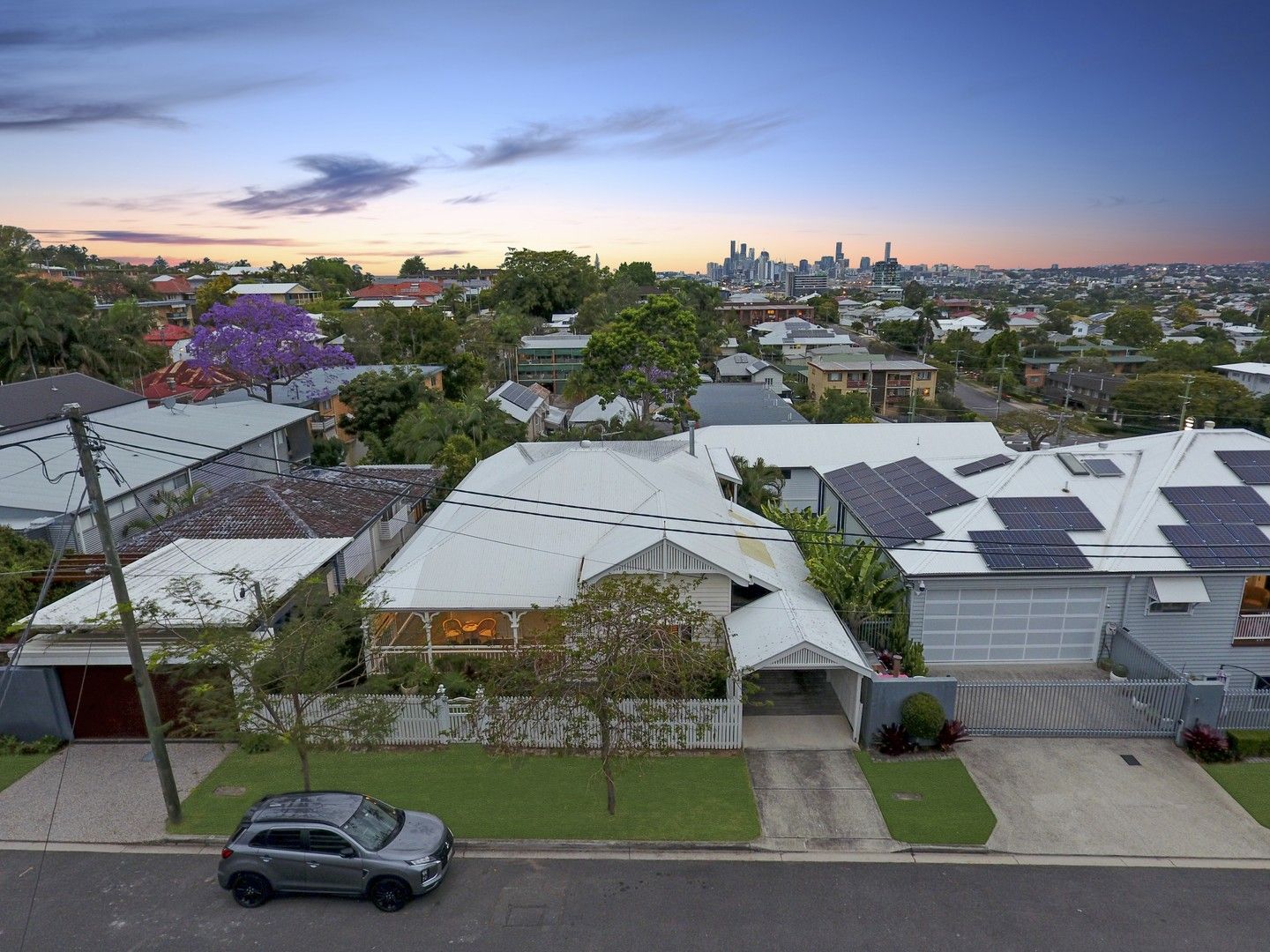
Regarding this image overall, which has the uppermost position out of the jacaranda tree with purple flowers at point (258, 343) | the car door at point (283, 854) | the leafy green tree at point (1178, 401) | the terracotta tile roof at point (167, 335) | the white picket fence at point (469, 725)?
the jacaranda tree with purple flowers at point (258, 343)

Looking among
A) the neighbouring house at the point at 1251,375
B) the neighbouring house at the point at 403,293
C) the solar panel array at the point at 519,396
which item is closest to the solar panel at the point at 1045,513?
the solar panel array at the point at 519,396

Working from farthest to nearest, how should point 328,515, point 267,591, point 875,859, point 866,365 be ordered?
point 866,365 → point 328,515 → point 267,591 → point 875,859

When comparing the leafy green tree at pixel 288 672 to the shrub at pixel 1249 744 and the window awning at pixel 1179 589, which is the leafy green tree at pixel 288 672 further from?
the window awning at pixel 1179 589

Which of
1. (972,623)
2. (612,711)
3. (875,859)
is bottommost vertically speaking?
(875,859)

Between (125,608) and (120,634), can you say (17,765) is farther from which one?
(125,608)

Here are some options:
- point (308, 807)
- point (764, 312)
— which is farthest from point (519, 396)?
point (764, 312)

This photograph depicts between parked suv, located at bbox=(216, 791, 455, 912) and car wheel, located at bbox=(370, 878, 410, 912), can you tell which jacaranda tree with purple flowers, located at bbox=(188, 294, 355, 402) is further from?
car wheel, located at bbox=(370, 878, 410, 912)

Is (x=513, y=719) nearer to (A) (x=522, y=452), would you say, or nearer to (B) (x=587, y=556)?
(B) (x=587, y=556)

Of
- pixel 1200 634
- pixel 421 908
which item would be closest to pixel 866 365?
pixel 1200 634
